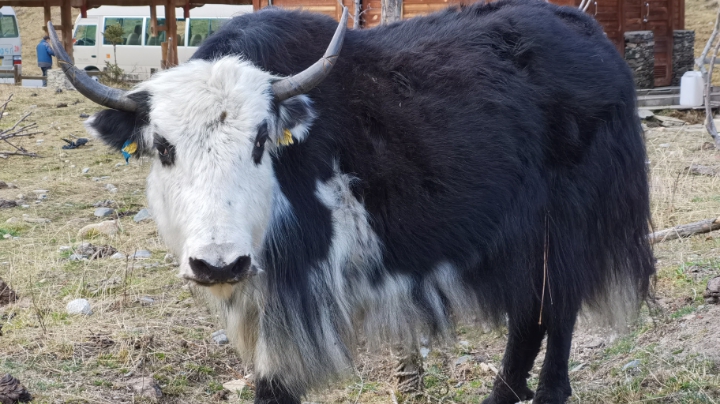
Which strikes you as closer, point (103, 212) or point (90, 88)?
point (90, 88)

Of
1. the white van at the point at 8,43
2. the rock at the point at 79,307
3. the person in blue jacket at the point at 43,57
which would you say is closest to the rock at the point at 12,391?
the rock at the point at 79,307

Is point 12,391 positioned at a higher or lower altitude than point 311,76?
lower

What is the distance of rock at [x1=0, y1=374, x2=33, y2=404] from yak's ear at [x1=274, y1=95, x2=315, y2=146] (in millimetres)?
1471

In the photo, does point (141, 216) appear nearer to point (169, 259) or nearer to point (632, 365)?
point (169, 259)

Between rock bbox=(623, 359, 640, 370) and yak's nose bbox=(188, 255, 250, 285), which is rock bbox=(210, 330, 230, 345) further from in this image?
rock bbox=(623, 359, 640, 370)

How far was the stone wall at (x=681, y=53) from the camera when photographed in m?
15.2

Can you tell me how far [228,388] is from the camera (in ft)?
12.4

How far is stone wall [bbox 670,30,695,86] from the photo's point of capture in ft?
49.8

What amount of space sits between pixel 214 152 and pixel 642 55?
12.8 metres

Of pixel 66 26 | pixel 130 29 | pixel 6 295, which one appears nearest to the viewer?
pixel 6 295

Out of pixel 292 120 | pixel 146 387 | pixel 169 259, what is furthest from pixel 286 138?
pixel 169 259

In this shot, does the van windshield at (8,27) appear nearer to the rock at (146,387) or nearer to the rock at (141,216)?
the rock at (141,216)

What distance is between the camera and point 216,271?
2.48 m

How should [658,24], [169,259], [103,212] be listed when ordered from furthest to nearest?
[658,24], [103,212], [169,259]
